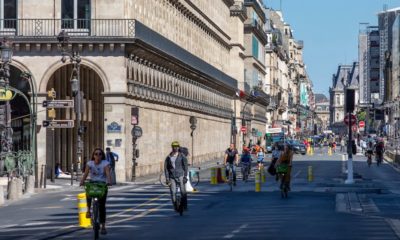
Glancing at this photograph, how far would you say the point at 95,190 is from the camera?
21188mm

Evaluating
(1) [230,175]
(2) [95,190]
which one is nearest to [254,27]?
(1) [230,175]

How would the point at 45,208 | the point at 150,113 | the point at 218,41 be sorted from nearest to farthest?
the point at 45,208, the point at 150,113, the point at 218,41

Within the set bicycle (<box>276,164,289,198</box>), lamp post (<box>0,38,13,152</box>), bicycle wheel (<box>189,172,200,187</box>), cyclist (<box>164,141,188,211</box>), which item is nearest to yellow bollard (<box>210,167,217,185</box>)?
bicycle wheel (<box>189,172,200,187</box>)

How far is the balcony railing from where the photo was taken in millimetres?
56094

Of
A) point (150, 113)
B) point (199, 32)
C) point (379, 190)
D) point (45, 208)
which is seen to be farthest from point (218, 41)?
point (45, 208)

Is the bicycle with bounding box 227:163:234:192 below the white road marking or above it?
above

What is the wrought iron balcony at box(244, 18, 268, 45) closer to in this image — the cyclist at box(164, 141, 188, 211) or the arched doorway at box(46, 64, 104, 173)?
the arched doorway at box(46, 64, 104, 173)

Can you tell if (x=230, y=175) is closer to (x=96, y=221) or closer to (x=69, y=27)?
(x=69, y=27)

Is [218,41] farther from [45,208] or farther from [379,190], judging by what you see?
[45,208]

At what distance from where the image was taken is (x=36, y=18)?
185 ft

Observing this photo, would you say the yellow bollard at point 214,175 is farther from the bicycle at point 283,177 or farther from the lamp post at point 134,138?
the bicycle at point 283,177

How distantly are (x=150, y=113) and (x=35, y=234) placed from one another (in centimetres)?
4235

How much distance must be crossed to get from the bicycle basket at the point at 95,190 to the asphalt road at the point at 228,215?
0.84 m

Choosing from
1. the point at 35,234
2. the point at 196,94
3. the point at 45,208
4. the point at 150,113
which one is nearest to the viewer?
the point at 35,234
